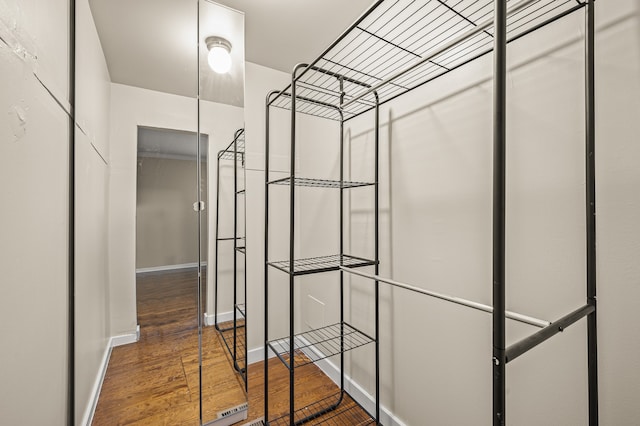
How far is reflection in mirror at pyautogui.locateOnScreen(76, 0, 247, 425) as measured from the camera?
1326mm

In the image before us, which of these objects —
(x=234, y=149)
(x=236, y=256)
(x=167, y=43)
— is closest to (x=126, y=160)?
(x=234, y=149)

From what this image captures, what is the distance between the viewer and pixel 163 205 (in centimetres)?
150

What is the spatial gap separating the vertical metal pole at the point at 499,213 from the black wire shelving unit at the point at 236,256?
129cm

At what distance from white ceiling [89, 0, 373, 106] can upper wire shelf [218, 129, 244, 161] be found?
18cm

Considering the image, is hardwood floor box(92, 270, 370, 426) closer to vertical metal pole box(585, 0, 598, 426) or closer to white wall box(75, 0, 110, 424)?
white wall box(75, 0, 110, 424)

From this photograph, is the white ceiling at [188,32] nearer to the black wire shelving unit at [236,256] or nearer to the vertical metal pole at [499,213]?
the black wire shelving unit at [236,256]

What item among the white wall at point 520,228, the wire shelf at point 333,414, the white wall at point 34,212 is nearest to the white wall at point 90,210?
the white wall at point 34,212

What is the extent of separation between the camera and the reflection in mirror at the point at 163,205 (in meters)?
1.33

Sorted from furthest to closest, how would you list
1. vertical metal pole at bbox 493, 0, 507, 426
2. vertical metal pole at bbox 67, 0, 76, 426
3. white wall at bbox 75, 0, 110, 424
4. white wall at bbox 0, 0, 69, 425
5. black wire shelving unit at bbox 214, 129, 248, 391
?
black wire shelving unit at bbox 214, 129, 248, 391 → white wall at bbox 75, 0, 110, 424 → vertical metal pole at bbox 67, 0, 76, 426 → white wall at bbox 0, 0, 69, 425 → vertical metal pole at bbox 493, 0, 507, 426

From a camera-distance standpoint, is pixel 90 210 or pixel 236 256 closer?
pixel 90 210

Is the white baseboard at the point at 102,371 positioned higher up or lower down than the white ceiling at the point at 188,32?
lower down

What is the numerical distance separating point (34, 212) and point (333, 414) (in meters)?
1.62

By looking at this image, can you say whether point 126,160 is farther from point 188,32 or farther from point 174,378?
point 174,378

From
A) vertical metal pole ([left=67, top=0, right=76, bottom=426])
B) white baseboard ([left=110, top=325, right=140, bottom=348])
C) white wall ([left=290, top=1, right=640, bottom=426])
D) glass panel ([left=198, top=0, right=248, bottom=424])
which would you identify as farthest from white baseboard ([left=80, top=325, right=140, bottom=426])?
white wall ([left=290, top=1, right=640, bottom=426])
